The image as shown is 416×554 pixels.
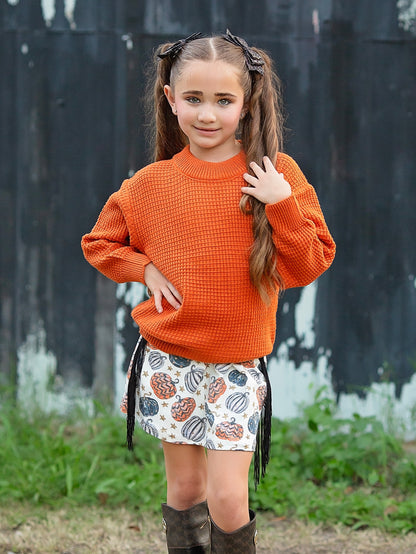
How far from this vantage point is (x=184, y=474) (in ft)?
8.27

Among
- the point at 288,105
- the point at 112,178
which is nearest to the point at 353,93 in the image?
the point at 288,105

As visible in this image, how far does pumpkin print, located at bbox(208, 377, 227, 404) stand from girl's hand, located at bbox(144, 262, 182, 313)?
0.88 feet

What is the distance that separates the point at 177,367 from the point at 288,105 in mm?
1978

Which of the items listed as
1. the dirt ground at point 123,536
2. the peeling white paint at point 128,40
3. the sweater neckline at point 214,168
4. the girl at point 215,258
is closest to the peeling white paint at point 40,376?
the dirt ground at point 123,536

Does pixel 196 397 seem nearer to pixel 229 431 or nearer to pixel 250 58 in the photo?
pixel 229 431

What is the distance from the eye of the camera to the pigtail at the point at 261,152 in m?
2.28

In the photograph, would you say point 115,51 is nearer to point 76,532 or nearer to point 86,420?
point 86,420

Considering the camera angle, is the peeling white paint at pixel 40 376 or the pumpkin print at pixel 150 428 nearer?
the pumpkin print at pixel 150 428

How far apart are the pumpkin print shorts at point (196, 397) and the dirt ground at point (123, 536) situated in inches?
35.2

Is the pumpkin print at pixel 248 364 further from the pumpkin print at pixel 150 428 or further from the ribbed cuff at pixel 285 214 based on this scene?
the ribbed cuff at pixel 285 214

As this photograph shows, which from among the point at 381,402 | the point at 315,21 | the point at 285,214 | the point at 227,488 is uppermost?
the point at 315,21

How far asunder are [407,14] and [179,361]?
247 centimetres

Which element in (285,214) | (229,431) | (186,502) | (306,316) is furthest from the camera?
(306,316)

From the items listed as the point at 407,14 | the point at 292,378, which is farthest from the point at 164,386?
the point at 407,14
